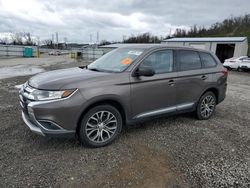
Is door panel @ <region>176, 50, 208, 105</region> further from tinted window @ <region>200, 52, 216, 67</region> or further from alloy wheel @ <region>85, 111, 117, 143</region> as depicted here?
alloy wheel @ <region>85, 111, 117, 143</region>

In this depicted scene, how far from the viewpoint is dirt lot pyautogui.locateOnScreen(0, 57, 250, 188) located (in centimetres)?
283

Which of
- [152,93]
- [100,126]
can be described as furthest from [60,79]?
[152,93]

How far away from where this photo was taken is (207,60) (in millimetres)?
5094

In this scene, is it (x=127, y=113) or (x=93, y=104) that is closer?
(x=93, y=104)

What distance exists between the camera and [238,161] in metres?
3.38

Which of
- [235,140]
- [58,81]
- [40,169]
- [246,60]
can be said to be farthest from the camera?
[246,60]

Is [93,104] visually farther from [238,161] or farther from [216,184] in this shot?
[238,161]

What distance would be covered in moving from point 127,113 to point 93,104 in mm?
660

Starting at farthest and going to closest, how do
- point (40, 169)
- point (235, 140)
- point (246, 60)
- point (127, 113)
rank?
1. point (246, 60)
2. point (235, 140)
3. point (127, 113)
4. point (40, 169)

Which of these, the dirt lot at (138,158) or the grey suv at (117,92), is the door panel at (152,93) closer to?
the grey suv at (117,92)

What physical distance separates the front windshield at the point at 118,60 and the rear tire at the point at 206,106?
6.30 feet

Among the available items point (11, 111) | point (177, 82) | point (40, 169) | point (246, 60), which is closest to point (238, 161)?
point (177, 82)

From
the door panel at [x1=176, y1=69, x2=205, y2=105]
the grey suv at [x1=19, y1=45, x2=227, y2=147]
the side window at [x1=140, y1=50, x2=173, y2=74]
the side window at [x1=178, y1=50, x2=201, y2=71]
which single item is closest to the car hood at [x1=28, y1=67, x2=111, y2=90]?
the grey suv at [x1=19, y1=45, x2=227, y2=147]

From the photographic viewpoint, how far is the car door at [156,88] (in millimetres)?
3850
